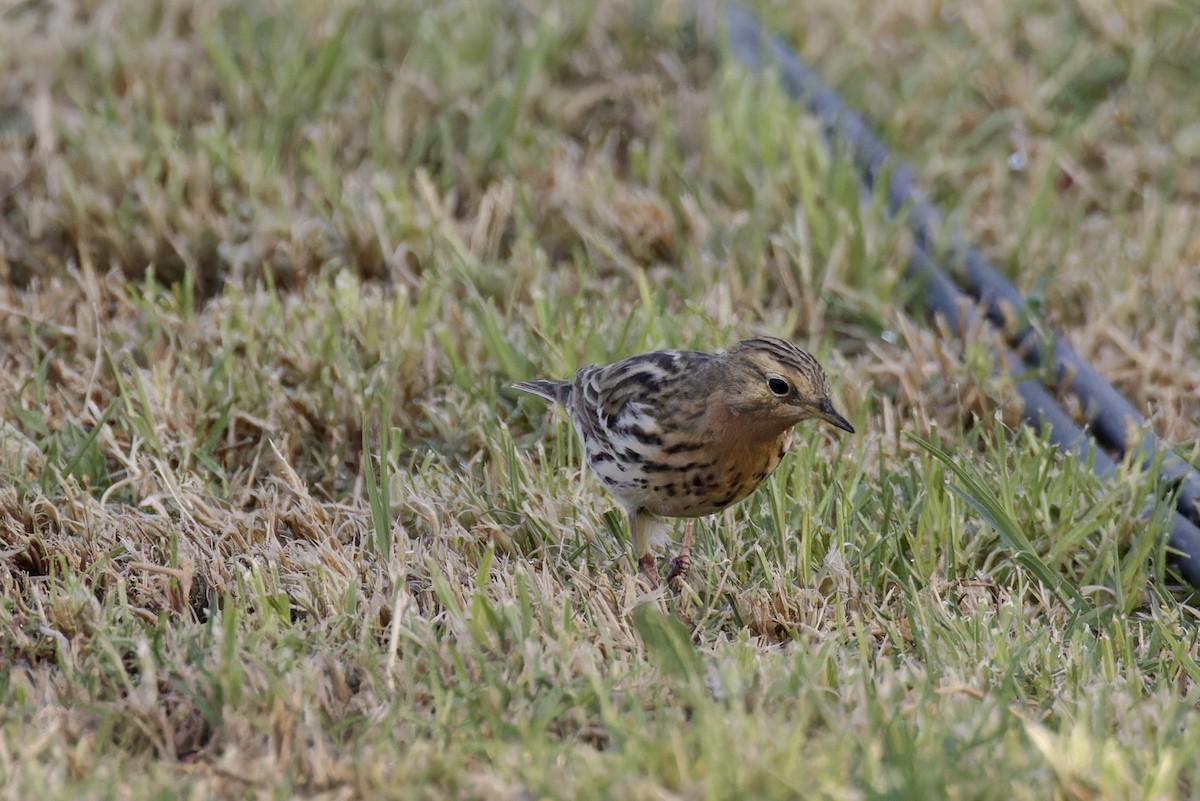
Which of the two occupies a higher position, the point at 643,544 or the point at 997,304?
the point at 997,304

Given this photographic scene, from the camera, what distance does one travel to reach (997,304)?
556cm

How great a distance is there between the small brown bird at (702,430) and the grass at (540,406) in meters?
0.18

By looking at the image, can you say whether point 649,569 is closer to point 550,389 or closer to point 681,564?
point 681,564

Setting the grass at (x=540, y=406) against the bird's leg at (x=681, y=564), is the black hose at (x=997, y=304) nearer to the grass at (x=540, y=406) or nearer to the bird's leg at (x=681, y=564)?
the grass at (x=540, y=406)

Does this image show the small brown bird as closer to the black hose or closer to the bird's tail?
Answer: the bird's tail

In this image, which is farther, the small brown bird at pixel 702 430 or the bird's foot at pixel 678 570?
the bird's foot at pixel 678 570

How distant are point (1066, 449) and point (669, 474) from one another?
4.68 ft

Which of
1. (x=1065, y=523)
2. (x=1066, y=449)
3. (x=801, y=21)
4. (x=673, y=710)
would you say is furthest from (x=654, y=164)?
(x=673, y=710)

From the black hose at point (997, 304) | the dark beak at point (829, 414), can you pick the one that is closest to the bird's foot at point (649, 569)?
the dark beak at point (829, 414)

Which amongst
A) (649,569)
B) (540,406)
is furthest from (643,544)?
(540,406)

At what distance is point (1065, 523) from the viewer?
435 centimetres

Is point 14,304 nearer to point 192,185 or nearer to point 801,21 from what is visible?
point 192,185

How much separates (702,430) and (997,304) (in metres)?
1.84

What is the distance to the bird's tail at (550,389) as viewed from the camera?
4.68 m
